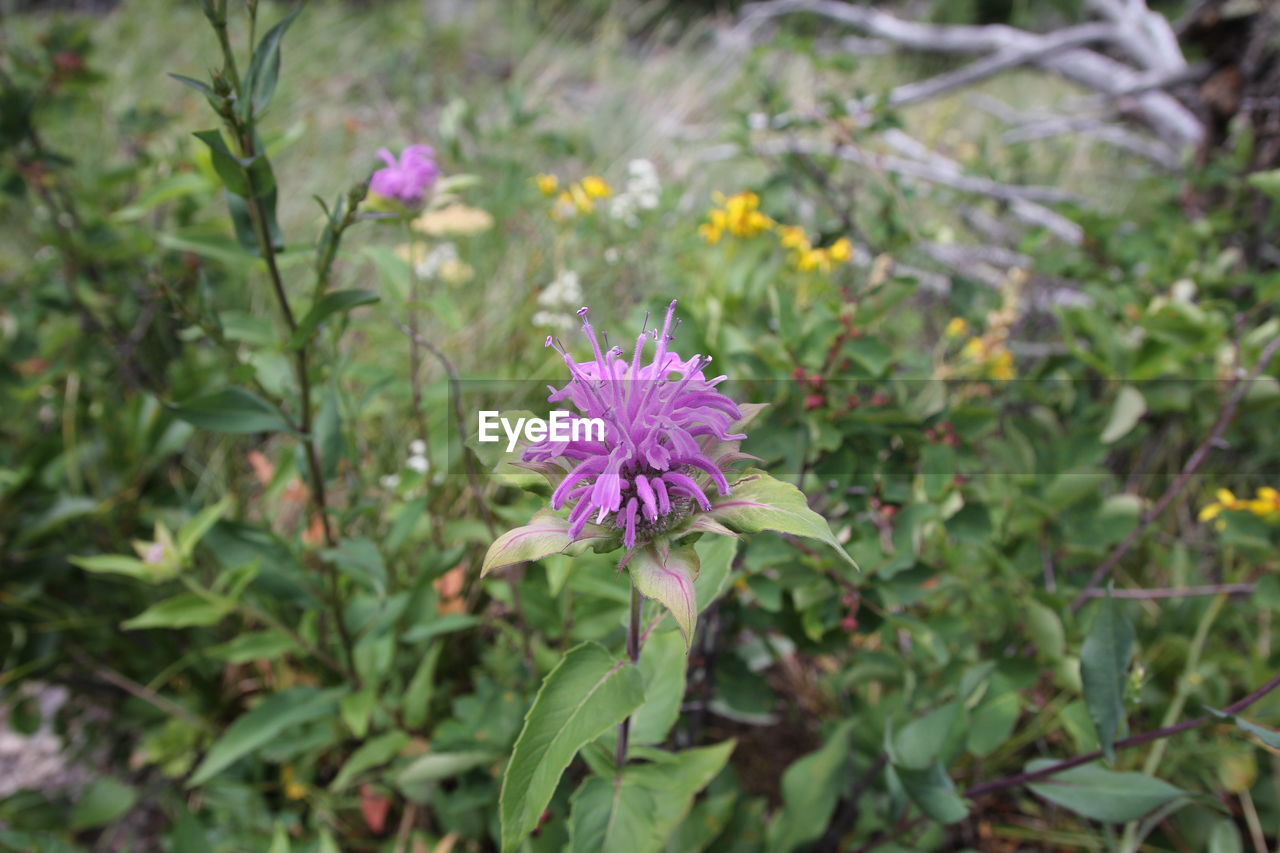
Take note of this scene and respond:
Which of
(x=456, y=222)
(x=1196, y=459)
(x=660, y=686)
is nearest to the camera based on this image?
(x=660, y=686)

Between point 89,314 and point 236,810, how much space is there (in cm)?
163

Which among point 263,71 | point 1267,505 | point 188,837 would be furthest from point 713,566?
point 1267,505

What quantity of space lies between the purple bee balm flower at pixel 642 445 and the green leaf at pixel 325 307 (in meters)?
0.49

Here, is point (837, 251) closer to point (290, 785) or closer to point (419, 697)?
point (419, 697)

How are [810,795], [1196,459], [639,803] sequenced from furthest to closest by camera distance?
[1196,459] < [810,795] < [639,803]

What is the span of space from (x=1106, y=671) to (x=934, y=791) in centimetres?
31

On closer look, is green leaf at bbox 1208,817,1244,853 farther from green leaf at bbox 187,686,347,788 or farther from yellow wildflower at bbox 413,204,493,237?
yellow wildflower at bbox 413,204,493,237

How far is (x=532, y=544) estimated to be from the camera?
0.75 metres

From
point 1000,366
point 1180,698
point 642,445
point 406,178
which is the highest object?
point 406,178

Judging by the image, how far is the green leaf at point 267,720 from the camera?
4.56 ft

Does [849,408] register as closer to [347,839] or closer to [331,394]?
[331,394]

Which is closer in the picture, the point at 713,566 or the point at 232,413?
the point at 713,566

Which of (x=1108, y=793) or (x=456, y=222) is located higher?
(x=456, y=222)

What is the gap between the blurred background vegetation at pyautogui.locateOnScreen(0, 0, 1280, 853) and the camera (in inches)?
52.4
